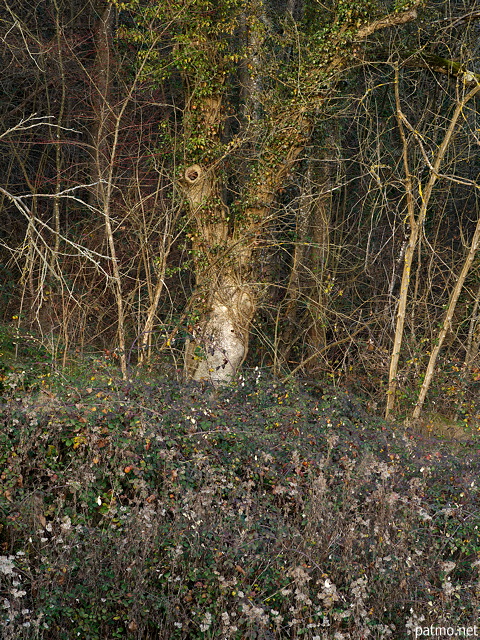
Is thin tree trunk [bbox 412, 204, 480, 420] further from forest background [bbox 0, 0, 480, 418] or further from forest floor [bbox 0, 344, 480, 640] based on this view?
forest floor [bbox 0, 344, 480, 640]

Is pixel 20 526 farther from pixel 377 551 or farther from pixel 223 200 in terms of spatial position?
pixel 223 200

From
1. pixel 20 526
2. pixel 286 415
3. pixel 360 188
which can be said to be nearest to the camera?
pixel 20 526

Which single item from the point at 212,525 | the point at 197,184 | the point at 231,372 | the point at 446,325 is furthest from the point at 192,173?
the point at 212,525

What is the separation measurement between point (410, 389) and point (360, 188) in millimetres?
5558

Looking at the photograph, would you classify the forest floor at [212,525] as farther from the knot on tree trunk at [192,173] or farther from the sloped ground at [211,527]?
the knot on tree trunk at [192,173]

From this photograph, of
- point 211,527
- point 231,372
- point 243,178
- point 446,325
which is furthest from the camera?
point 243,178

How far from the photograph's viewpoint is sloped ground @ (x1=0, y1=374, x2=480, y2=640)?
4.44 metres

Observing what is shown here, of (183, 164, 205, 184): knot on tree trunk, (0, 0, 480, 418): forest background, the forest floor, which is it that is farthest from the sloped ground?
(183, 164, 205, 184): knot on tree trunk

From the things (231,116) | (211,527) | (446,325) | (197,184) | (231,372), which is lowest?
(231,372)

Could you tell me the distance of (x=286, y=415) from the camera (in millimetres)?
7355

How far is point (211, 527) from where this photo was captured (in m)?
5.01

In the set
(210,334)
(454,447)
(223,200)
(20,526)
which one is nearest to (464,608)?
(20,526)

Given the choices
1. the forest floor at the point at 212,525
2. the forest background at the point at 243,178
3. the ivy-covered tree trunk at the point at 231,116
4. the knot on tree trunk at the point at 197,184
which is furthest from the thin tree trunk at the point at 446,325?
the knot on tree trunk at the point at 197,184

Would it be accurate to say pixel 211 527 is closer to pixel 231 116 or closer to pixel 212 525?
pixel 212 525
